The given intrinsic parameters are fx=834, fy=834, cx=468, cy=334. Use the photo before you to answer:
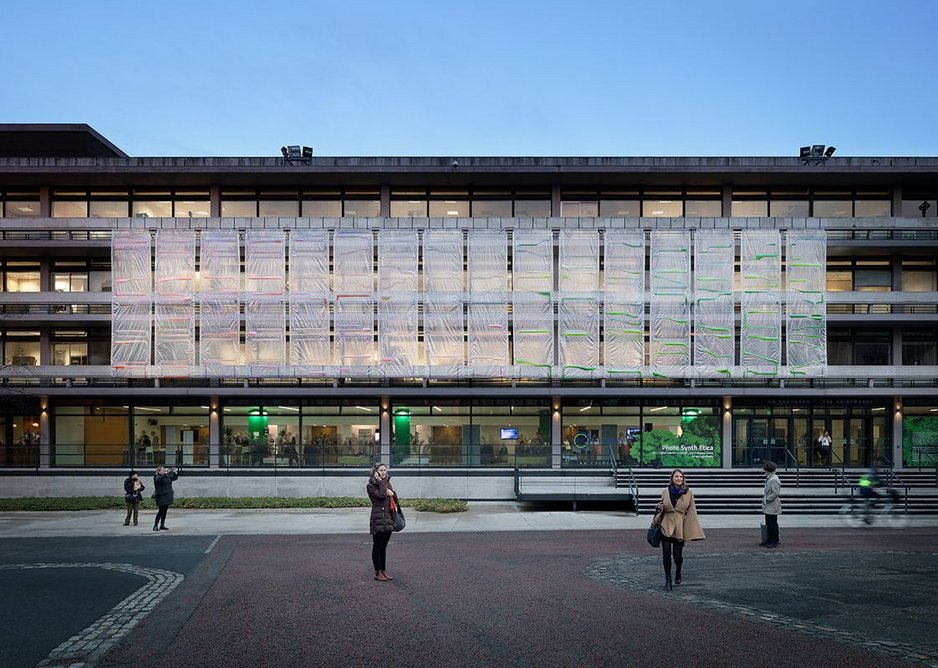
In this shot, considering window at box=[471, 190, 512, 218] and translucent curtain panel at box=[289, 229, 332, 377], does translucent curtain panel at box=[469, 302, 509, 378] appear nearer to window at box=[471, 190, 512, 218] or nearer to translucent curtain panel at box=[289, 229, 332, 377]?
window at box=[471, 190, 512, 218]

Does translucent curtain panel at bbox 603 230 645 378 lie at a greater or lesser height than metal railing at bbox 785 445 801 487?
greater

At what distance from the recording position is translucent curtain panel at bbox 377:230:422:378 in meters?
37.0

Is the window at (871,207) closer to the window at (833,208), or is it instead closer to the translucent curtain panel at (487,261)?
the window at (833,208)

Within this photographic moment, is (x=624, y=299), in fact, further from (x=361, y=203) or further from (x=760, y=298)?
(x=361, y=203)

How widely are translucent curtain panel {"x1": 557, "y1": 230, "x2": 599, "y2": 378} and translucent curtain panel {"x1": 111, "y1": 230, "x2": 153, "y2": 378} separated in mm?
18482

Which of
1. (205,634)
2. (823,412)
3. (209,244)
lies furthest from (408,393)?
(205,634)

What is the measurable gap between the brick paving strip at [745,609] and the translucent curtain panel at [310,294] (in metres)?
21.9

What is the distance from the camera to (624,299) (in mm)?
37062

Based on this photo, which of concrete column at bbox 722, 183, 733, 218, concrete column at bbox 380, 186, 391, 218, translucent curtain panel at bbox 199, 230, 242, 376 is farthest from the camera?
concrete column at bbox 380, 186, 391, 218

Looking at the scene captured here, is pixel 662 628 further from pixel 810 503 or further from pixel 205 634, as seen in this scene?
pixel 810 503

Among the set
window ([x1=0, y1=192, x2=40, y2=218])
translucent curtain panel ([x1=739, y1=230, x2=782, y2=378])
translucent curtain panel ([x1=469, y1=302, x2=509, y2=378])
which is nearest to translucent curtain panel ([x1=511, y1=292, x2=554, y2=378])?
translucent curtain panel ([x1=469, y1=302, x2=509, y2=378])

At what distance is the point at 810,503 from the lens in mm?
29094

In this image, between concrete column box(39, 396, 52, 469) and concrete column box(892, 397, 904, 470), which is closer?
concrete column box(892, 397, 904, 470)

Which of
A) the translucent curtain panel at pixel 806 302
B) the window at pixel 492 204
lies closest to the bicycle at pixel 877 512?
the translucent curtain panel at pixel 806 302
